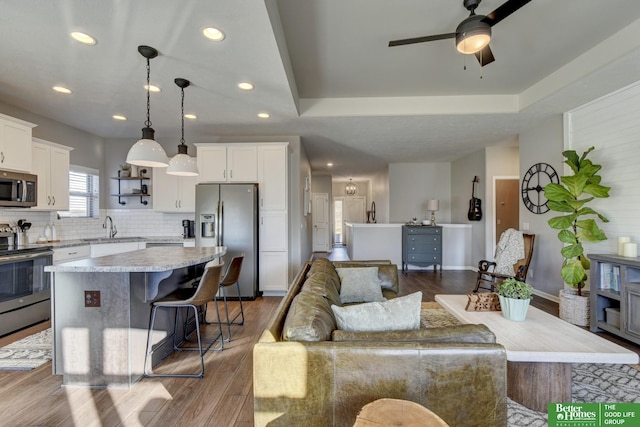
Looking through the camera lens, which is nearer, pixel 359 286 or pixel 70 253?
pixel 359 286

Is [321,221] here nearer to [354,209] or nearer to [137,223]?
[354,209]

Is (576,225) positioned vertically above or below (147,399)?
above

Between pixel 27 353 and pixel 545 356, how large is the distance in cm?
405

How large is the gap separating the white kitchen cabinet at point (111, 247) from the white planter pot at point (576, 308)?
19.2ft

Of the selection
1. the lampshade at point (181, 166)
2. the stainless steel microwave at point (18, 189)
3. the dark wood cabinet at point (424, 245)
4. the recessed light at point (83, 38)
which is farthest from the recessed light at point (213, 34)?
the dark wood cabinet at point (424, 245)

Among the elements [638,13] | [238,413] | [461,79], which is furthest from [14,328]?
[638,13]

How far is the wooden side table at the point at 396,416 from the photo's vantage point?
1.00 metres

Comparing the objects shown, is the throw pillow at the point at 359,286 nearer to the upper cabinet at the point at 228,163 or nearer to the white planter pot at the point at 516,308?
the white planter pot at the point at 516,308

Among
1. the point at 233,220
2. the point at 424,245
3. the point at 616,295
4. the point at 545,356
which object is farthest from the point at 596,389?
the point at 424,245

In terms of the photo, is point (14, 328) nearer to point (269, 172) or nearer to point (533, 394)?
point (269, 172)

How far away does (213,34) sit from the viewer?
2.21 m

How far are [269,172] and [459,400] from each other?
152 inches

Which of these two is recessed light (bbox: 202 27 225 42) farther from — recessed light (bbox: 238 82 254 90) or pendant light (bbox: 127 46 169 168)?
recessed light (bbox: 238 82 254 90)

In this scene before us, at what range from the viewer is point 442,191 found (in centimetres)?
780
